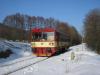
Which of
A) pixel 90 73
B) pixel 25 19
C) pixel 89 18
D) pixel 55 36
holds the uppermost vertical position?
pixel 25 19

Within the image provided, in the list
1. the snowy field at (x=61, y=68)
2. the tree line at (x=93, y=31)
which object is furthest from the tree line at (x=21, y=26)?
the snowy field at (x=61, y=68)

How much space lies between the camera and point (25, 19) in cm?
10188

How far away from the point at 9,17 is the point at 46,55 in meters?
75.1

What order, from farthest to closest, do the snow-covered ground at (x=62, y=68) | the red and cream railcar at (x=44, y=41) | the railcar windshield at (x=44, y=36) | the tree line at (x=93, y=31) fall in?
1. the tree line at (x=93, y=31)
2. the railcar windshield at (x=44, y=36)
3. the red and cream railcar at (x=44, y=41)
4. the snow-covered ground at (x=62, y=68)

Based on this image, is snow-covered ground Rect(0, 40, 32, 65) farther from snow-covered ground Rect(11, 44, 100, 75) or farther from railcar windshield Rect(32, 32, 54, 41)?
snow-covered ground Rect(11, 44, 100, 75)

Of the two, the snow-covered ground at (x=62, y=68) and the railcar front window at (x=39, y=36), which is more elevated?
the railcar front window at (x=39, y=36)

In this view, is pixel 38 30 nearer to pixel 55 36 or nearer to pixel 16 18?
pixel 55 36

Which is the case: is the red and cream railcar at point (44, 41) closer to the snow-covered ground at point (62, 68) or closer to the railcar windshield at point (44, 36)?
the railcar windshield at point (44, 36)

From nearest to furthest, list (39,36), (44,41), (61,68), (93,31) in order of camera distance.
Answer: (61,68) < (44,41) < (39,36) < (93,31)

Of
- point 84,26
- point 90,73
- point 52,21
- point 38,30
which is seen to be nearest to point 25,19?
point 52,21

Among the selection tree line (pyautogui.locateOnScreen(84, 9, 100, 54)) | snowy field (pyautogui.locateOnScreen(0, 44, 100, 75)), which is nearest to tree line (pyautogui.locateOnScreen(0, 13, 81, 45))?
tree line (pyautogui.locateOnScreen(84, 9, 100, 54))

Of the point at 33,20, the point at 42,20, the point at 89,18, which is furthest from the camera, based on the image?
the point at 42,20

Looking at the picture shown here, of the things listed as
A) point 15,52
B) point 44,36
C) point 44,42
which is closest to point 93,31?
point 15,52

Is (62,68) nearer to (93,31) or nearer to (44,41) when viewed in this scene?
(44,41)
